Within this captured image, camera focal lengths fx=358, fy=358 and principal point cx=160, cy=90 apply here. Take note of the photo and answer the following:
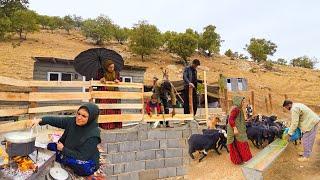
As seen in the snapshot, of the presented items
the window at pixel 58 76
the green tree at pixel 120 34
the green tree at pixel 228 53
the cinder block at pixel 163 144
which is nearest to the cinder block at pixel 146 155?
the cinder block at pixel 163 144

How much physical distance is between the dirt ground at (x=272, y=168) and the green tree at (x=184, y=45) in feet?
97.8

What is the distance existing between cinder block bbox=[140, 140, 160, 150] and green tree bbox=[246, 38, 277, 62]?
43.7m

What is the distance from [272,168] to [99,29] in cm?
3747

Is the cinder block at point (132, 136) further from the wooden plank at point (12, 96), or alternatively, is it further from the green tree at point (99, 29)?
the green tree at point (99, 29)

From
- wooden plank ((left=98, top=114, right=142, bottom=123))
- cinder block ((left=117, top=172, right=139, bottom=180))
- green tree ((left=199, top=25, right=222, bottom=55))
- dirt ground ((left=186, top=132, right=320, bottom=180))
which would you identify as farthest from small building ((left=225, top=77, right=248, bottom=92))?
green tree ((left=199, top=25, right=222, bottom=55))

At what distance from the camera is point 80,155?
4.23 meters

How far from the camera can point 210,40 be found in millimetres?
44250

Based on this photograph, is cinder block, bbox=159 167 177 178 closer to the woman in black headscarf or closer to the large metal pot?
the woman in black headscarf

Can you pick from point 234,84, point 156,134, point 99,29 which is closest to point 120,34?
point 99,29

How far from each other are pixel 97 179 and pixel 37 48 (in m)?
33.3

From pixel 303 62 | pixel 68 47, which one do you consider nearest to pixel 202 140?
pixel 68 47

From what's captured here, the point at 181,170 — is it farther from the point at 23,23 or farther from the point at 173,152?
the point at 23,23

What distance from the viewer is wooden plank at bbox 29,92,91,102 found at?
6840mm

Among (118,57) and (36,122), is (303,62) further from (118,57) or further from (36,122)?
(36,122)
